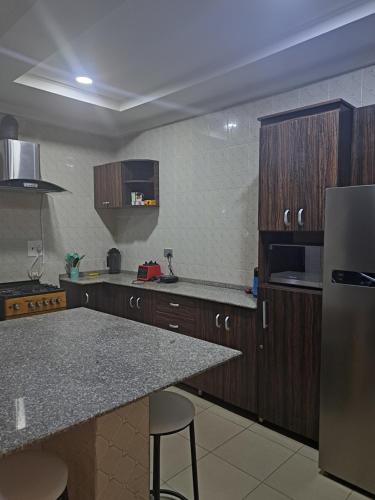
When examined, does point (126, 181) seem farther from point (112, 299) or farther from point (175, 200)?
point (112, 299)

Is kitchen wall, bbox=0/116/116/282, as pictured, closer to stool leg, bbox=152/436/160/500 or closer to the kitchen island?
the kitchen island

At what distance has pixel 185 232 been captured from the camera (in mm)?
3695

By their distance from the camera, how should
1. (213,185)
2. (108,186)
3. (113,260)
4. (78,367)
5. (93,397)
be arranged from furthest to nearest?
(113,260), (108,186), (213,185), (78,367), (93,397)

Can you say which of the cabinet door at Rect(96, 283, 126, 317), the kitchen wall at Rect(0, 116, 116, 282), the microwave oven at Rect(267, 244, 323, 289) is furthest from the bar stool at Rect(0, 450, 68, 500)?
the kitchen wall at Rect(0, 116, 116, 282)

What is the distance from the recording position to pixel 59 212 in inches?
156

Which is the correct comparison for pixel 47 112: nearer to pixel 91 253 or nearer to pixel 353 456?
pixel 91 253

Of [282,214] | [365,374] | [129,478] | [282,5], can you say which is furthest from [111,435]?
[282,5]

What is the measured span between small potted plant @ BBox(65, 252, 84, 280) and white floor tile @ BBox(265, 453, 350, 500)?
2.73 meters

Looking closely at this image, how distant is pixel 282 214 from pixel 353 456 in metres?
1.46

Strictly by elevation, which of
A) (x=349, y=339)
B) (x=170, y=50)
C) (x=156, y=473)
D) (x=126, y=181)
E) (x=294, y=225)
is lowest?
(x=156, y=473)

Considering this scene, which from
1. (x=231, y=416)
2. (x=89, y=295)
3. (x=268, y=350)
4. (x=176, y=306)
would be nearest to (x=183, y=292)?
(x=176, y=306)

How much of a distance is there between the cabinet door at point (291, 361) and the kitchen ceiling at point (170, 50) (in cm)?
158

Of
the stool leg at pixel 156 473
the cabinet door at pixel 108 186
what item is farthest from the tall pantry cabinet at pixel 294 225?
the cabinet door at pixel 108 186

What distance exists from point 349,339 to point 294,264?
0.83 meters
